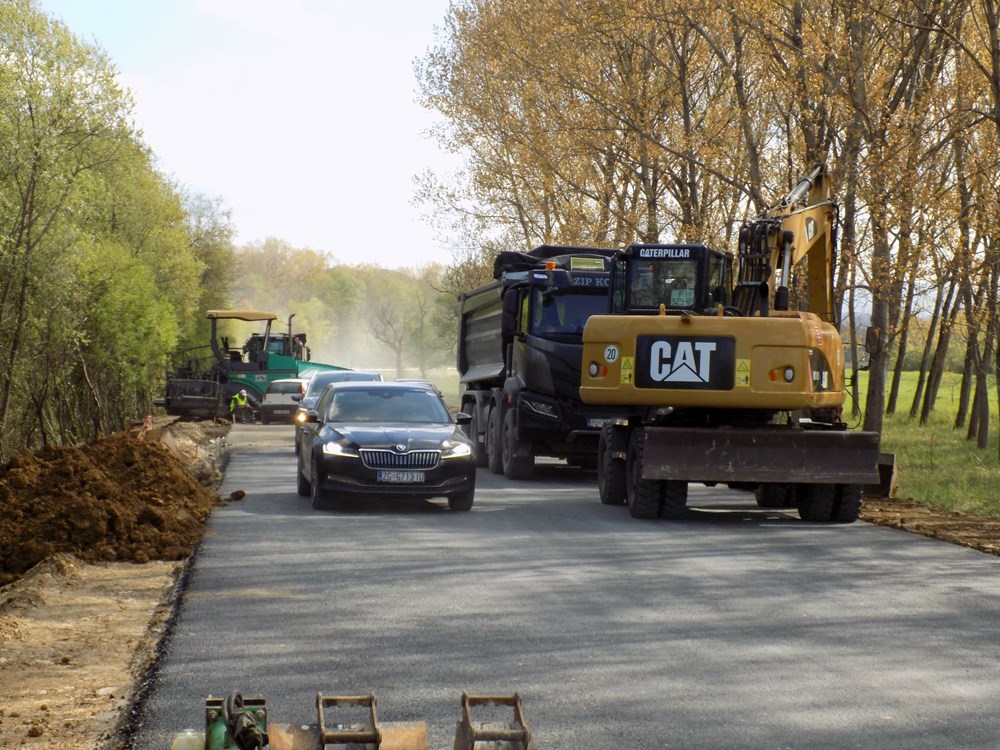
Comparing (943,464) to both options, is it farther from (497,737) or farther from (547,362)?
(497,737)

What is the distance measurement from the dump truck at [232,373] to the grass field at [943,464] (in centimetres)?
2084

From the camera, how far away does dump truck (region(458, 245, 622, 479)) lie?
790 inches

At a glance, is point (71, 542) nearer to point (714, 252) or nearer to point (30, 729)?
point (30, 729)

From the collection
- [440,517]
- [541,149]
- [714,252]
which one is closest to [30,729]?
[440,517]

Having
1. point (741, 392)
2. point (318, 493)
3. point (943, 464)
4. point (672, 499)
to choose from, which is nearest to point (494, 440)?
point (318, 493)

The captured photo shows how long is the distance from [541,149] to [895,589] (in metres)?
26.4

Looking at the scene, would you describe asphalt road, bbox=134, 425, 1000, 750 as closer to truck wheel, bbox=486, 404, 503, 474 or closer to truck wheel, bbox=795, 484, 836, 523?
truck wheel, bbox=795, 484, 836, 523

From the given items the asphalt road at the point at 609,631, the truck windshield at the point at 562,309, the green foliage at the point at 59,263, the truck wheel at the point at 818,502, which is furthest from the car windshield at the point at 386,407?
the green foliage at the point at 59,263

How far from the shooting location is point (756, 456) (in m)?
14.7

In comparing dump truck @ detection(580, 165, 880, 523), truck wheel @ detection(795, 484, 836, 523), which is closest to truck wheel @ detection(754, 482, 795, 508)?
dump truck @ detection(580, 165, 880, 523)

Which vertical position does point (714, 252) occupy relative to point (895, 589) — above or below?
above

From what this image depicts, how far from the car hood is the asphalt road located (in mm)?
1448

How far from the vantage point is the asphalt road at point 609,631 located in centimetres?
632

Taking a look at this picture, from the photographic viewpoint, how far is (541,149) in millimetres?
35625
